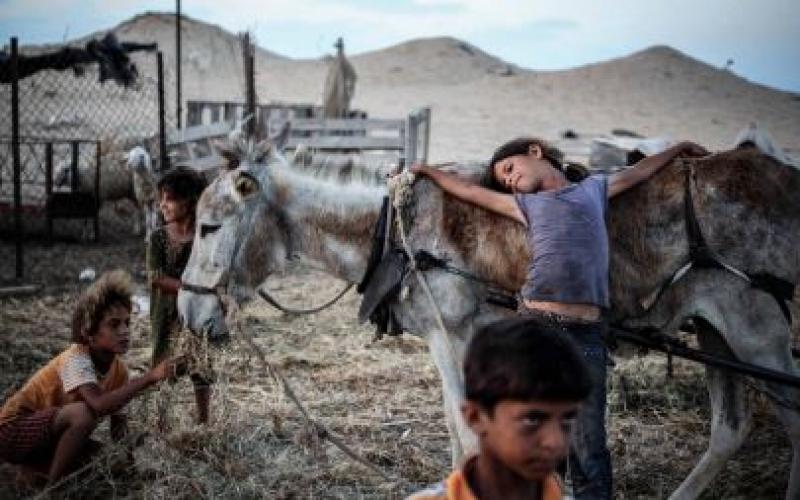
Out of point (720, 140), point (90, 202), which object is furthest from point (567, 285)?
point (720, 140)

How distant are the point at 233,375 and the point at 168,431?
1.50 m

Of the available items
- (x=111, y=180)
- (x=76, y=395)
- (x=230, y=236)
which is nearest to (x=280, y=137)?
(x=230, y=236)

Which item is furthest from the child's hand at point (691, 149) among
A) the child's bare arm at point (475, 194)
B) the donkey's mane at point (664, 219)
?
the child's bare arm at point (475, 194)

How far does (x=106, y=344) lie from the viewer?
12.6 ft

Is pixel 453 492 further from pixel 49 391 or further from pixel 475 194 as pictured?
pixel 49 391

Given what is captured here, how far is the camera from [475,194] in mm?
3488

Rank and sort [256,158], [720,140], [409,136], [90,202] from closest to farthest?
[256,158]
[90,202]
[409,136]
[720,140]

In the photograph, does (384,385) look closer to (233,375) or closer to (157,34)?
(233,375)

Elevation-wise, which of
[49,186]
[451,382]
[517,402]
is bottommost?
[451,382]

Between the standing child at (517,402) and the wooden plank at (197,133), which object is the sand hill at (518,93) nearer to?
the wooden plank at (197,133)

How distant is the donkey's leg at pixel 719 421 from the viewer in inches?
159

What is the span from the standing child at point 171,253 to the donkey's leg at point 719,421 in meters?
2.98

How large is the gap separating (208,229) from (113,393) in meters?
1.01

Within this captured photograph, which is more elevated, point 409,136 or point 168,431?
point 409,136
